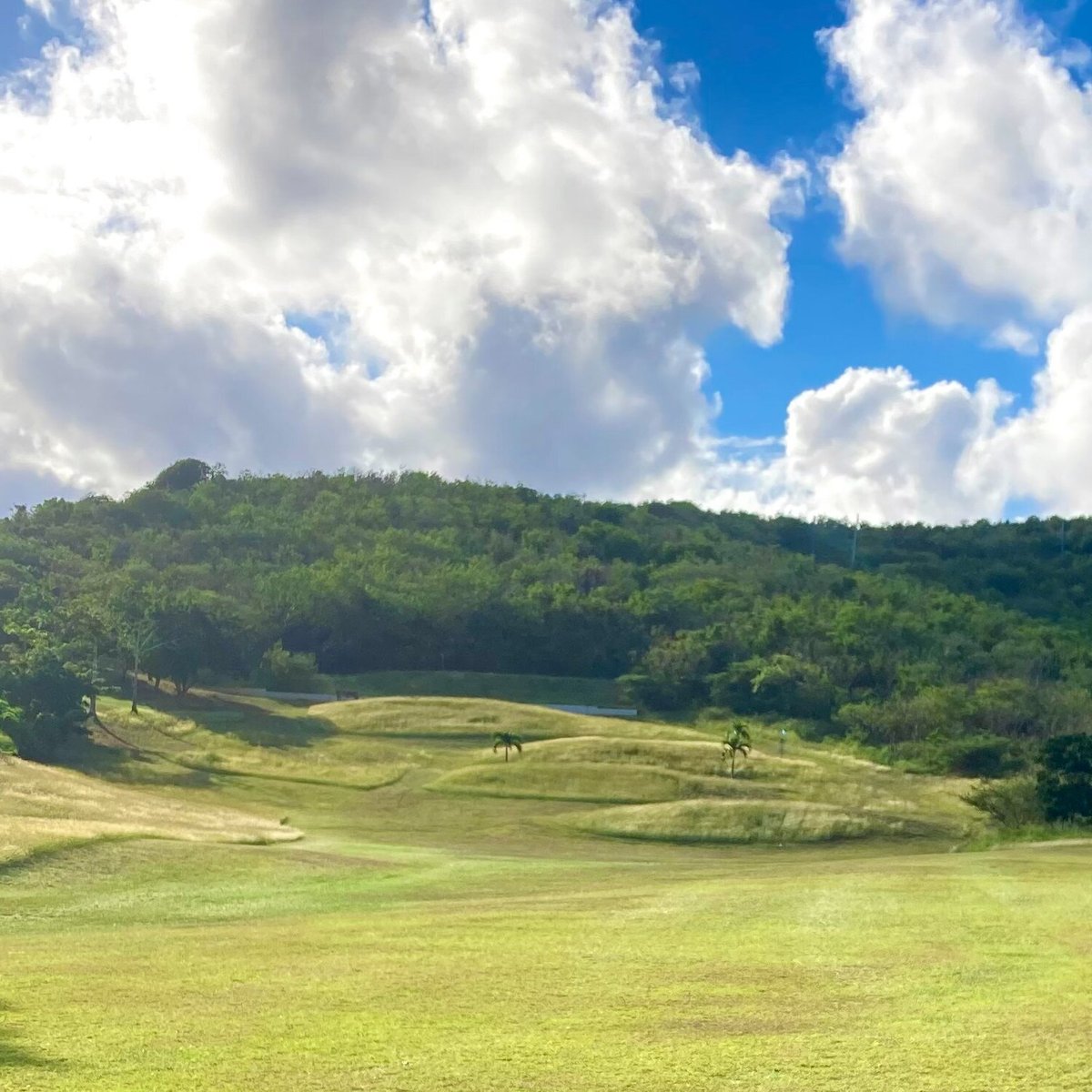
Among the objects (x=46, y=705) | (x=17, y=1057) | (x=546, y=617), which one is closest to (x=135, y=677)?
(x=46, y=705)

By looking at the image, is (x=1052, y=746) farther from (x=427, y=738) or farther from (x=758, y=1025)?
(x=758, y=1025)

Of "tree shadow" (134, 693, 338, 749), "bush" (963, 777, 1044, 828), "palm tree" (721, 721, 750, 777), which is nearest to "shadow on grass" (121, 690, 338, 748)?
"tree shadow" (134, 693, 338, 749)

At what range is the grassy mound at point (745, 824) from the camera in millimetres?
70312

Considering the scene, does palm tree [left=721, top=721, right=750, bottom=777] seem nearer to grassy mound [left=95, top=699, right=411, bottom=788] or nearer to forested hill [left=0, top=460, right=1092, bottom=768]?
grassy mound [left=95, top=699, right=411, bottom=788]

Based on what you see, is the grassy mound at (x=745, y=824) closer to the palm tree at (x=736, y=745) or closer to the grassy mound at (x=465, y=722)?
the palm tree at (x=736, y=745)

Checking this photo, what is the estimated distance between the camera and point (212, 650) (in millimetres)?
118312

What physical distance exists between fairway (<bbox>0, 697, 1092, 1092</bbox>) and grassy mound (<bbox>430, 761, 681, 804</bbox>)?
929 inches

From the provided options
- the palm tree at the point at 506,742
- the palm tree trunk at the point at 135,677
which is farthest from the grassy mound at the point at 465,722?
the palm tree trunk at the point at 135,677

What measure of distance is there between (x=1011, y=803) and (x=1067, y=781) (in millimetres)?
4502

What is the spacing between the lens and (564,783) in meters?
84.5

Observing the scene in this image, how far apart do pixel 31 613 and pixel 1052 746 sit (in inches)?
3925

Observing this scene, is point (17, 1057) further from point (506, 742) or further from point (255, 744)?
point (255, 744)

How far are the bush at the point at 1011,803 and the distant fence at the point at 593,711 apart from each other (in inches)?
1882

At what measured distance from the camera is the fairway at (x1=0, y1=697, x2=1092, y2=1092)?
14.1 meters
